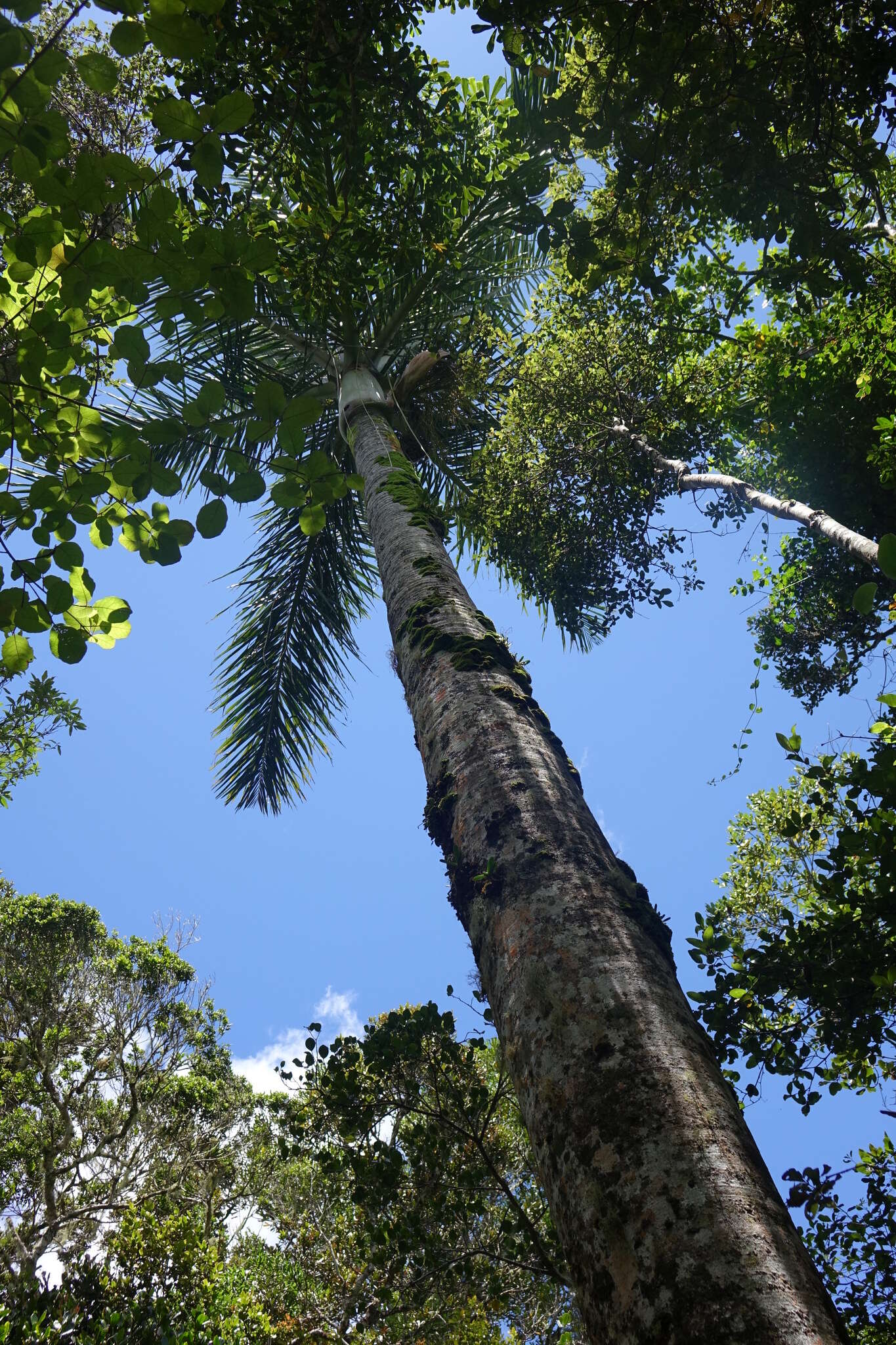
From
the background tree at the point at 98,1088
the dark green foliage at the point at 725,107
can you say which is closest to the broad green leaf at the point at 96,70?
the dark green foliage at the point at 725,107

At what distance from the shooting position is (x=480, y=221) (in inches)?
261

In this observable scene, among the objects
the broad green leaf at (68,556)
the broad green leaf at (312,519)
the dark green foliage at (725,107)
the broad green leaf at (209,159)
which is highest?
the dark green foliage at (725,107)

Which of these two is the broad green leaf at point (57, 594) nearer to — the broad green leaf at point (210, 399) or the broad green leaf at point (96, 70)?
the broad green leaf at point (210, 399)

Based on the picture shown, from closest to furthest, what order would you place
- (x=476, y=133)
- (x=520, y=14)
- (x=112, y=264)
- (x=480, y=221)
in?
(x=112, y=264) < (x=520, y=14) < (x=476, y=133) < (x=480, y=221)

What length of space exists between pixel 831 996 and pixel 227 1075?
487 inches

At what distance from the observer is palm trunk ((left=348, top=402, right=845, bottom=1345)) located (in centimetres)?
103

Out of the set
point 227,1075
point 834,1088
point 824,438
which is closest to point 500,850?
point 834,1088

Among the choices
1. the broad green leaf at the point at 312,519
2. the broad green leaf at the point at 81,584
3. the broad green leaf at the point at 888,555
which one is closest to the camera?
the broad green leaf at the point at 888,555

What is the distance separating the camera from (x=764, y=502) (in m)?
5.69

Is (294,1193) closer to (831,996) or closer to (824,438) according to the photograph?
(831,996)

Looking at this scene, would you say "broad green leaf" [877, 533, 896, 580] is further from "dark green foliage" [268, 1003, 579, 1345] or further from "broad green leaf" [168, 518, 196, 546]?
"dark green foliage" [268, 1003, 579, 1345]

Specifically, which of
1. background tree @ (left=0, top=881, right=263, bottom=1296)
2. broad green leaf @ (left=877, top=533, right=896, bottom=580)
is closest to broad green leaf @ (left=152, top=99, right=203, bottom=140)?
broad green leaf @ (left=877, top=533, right=896, bottom=580)

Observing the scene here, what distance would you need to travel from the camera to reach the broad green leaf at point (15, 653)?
5.60 feet

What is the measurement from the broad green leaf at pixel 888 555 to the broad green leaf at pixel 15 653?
6.01ft
